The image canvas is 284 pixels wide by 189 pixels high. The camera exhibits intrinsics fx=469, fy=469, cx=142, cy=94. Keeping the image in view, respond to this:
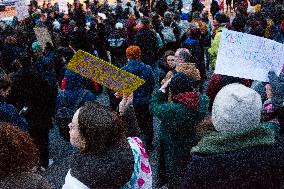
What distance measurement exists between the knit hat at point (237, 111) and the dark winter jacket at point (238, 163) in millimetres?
56

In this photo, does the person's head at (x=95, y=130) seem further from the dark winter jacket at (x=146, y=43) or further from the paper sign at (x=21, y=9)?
the paper sign at (x=21, y=9)

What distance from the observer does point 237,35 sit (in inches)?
134

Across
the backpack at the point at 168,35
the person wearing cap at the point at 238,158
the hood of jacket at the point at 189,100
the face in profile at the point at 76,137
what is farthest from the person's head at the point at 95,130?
the backpack at the point at 168,35

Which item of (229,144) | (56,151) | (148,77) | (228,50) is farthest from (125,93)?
(56,151)

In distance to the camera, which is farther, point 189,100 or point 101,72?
point 189,100

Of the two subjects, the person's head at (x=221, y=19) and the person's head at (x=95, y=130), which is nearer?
the person's head at (x=95, y=130)

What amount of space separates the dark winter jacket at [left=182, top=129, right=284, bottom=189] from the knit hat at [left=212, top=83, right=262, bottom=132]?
56mm

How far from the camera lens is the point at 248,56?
339 centimetres

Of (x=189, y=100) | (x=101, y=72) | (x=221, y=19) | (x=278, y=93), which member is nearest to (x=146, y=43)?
(x=221, y=19)

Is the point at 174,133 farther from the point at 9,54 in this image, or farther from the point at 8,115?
the point at 9,54

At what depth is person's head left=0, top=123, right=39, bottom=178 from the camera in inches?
81.0

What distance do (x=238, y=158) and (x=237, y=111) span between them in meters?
0.23

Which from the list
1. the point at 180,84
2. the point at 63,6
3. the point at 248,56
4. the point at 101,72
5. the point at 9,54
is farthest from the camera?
the point at 63,6

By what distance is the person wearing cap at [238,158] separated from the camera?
2123 mm
